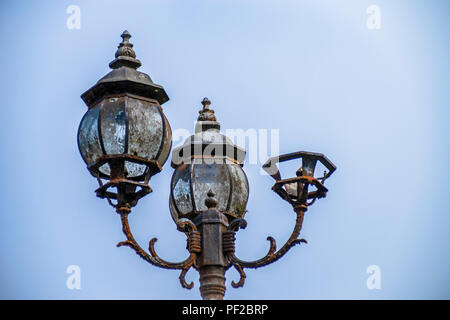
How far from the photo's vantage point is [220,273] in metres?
15.6

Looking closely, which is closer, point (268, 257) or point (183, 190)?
point (268, 257)

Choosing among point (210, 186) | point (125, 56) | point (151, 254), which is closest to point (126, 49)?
point (125, 56)

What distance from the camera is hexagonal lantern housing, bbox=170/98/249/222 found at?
53.1 ft

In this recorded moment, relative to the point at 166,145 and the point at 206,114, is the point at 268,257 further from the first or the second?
the point at 206,114

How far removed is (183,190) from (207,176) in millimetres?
199

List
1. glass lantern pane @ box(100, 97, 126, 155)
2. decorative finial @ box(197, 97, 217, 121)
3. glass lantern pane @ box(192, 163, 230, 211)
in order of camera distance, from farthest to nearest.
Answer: decorative finial @ box(197, 97, 217, 121) → glass lantern pane @ box(192, 163, 230, 211) → glass lantern pane @ box(100, 97, 126, 155)

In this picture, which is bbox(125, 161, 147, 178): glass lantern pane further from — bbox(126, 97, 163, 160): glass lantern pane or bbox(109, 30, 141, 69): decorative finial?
bbox(109, 30, 141, 69): decorative finial

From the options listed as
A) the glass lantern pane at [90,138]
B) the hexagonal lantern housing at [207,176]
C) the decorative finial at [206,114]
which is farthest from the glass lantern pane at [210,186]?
the glass lantern pane at [90,138]

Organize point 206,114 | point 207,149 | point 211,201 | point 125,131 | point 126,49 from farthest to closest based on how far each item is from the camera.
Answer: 1. point 206,114
2. point 207,149
3. point 126,49
4. point 211,201
5. point 125,131

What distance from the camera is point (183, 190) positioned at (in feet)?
53.3

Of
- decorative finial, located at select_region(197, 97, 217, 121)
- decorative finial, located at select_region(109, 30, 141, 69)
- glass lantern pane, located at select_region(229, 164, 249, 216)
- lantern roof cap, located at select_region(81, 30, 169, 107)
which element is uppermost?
decorative finial, located at select_region(109, 30, 141, 69)

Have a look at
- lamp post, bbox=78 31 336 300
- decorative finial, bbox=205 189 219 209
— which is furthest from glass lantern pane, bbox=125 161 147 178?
decorative finial, bbox=205 189 219 209
